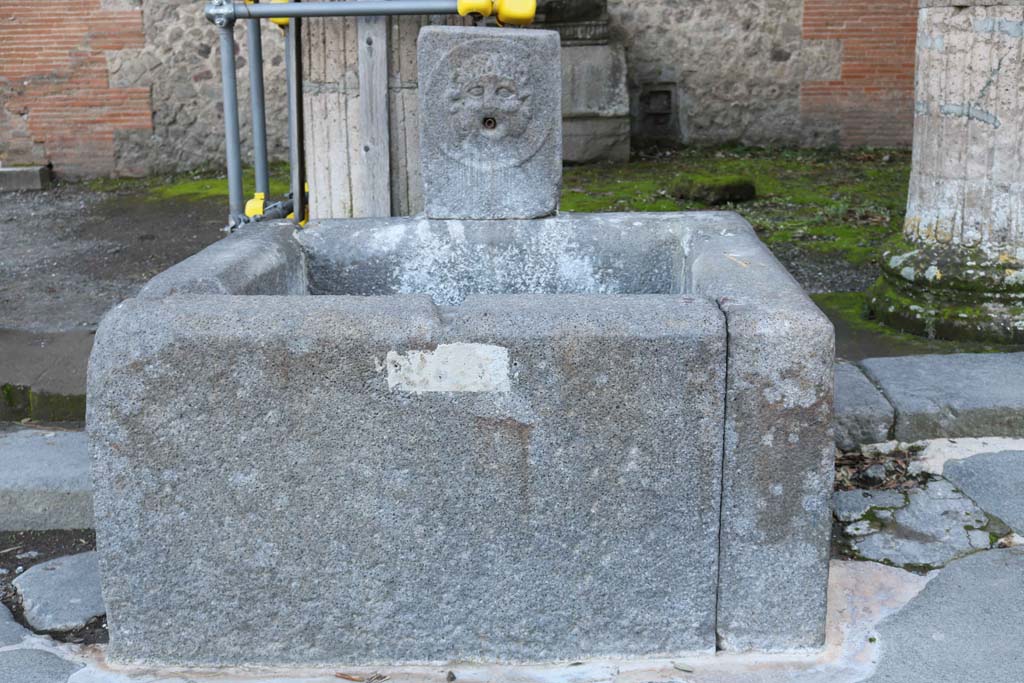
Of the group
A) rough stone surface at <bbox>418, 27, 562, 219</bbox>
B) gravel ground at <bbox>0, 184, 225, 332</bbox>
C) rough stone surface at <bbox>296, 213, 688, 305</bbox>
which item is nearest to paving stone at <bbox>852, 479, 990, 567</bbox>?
rough stone surface at <bbox>296, 213, 688, 305</bbox>

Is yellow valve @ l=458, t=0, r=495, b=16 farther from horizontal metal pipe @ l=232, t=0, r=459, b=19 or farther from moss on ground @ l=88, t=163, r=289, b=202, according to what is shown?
moss on ground @ l=88, t=163, r=289, b=202

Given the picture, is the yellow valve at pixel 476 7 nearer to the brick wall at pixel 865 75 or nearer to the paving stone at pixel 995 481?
the paving stone at pixel 995 481

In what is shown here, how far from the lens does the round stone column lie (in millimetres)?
4074

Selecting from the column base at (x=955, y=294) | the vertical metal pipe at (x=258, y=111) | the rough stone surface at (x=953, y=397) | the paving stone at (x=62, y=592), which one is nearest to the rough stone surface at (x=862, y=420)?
the rough stone surface at (x=953, y=397)

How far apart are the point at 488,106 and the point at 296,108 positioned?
1332 millimetres

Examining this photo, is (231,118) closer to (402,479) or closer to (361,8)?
(361,8)

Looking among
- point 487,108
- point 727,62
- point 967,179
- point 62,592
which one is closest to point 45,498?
point 62,592

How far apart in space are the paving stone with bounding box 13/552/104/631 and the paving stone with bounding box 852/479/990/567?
1.85 meters

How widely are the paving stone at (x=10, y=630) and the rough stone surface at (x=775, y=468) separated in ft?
4.96

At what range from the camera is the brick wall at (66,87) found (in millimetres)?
8852

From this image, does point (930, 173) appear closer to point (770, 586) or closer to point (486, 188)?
point (486, 188)

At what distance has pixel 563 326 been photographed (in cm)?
211

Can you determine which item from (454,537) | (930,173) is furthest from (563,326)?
(930,173)

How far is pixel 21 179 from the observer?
343 inches
